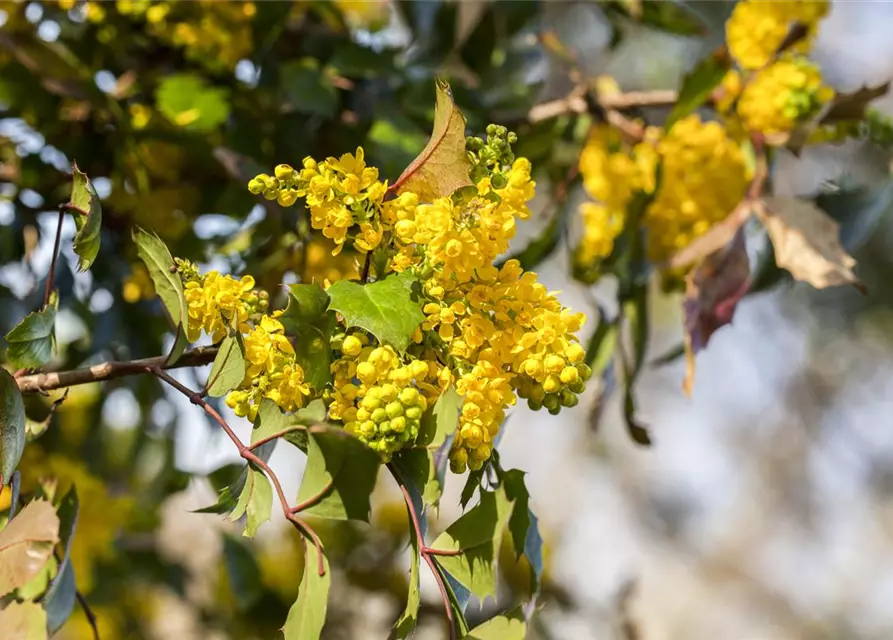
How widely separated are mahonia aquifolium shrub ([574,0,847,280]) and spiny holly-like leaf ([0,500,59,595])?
64 centimetres

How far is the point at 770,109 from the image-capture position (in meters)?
0.89

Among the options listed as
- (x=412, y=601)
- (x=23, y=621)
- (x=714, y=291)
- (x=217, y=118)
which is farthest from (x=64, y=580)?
(x=714, y=291)

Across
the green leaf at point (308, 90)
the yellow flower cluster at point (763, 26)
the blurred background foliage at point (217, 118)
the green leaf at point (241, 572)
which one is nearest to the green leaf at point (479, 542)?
the blurred background foliage at point (217, 118)

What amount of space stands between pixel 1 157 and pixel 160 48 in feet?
0.68

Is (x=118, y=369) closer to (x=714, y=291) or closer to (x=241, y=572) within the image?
(x=714, y=291)

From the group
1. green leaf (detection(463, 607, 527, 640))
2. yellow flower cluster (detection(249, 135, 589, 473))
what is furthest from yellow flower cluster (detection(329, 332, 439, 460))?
green leaf (detection(463, 607, 527, 640))

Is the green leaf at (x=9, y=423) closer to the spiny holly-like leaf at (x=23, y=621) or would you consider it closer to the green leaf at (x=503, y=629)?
the spiny holly-like leaf at (x=23, y=621)

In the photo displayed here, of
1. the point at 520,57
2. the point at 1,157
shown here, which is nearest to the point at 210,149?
the point at 1,157

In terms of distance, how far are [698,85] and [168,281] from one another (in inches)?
23.7

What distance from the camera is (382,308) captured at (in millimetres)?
436

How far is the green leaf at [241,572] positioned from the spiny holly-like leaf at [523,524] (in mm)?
686

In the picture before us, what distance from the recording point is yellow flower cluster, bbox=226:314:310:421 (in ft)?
1.49

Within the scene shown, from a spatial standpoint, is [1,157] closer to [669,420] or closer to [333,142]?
[333,142]

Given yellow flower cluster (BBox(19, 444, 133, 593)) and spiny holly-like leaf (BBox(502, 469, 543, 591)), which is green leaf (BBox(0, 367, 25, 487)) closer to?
spiny holly-like leaf (BBox(502, 469, 543, 591))
